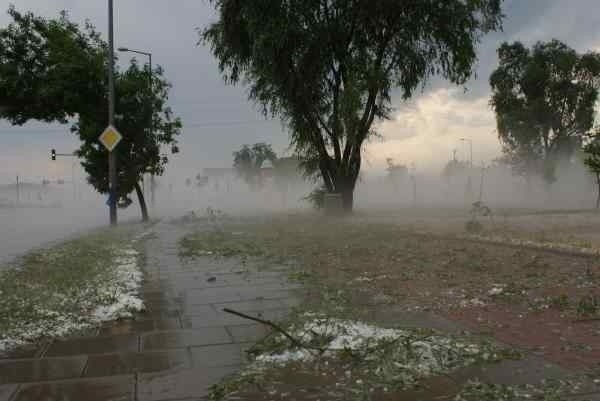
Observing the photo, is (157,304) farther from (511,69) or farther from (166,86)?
(511,69)

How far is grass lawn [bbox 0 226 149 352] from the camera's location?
18.1ft

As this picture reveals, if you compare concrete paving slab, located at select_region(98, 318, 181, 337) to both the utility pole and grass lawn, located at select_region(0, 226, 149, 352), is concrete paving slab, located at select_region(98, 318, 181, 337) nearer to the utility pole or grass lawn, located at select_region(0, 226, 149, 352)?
grass lawn, located at select_region(0, 226, 149, 352)

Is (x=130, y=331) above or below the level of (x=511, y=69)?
below

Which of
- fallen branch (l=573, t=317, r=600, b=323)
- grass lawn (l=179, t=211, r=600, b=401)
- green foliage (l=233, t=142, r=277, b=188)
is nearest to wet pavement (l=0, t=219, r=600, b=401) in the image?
grass lawn (l=179, t=211, r=600, b=401)

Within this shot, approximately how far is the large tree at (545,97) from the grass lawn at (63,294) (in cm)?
4187

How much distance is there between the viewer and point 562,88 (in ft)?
150

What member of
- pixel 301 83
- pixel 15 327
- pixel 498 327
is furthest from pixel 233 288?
pixel 301 83

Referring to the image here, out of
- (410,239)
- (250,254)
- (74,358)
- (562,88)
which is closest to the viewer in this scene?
(74,358)

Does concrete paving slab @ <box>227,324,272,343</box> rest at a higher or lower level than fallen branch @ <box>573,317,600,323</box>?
lower

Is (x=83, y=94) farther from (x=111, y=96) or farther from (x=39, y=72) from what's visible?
(x=39, y=72)

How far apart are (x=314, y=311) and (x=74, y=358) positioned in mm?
2338

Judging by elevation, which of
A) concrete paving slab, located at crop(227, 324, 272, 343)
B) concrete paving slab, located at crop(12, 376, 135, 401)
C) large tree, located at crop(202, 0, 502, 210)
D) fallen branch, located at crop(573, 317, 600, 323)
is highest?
large tree, located at crop(202, 0, 502, 210)

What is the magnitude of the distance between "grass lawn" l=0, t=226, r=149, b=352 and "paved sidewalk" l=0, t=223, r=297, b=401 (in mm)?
312

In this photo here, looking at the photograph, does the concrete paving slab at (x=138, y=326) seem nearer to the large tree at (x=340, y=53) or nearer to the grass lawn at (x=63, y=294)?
the grass lawn at (x=63, y=294)
